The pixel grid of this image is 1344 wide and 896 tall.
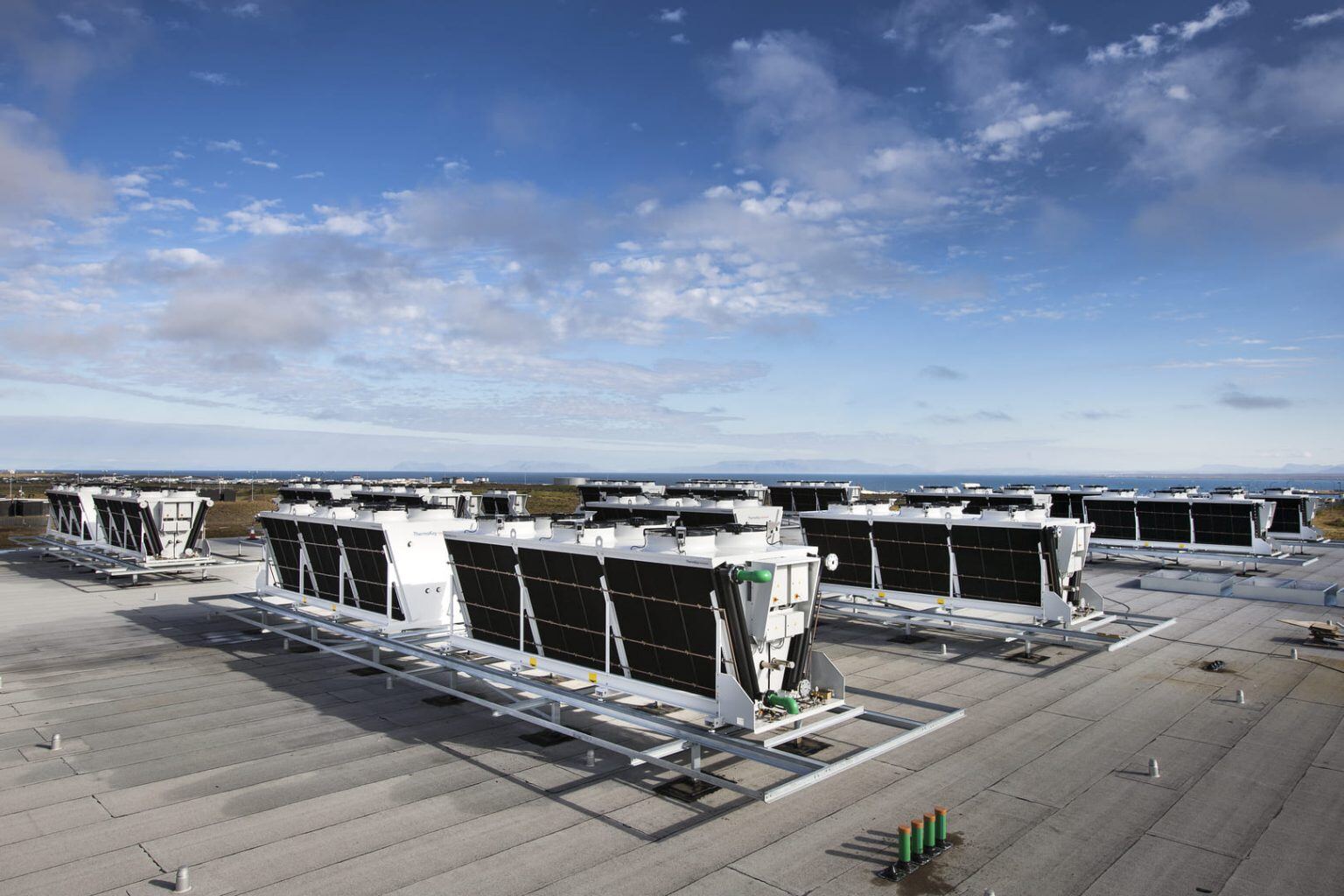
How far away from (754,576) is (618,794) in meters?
3.85

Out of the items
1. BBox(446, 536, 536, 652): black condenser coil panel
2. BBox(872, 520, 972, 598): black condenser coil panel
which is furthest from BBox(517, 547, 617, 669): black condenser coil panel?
BBox(872, 520, 972, 598): black condenser coil panel

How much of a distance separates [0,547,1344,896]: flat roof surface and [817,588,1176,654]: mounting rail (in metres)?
0.87

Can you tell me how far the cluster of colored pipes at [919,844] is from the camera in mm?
9750

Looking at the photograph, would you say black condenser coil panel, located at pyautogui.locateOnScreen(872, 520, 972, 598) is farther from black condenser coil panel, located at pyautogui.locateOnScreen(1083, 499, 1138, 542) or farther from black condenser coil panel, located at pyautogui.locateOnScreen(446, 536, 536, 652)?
black condenser coil panel, located at pyautogui.locateOnScreen(1083, 499, 1138, 542)

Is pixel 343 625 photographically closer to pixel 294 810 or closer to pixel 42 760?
pixel 42 760

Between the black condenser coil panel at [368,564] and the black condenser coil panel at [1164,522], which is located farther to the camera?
the black condenser coil panel at [1164,522]

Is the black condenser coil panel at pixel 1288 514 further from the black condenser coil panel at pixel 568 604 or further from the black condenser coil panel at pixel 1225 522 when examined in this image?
the black condenser coil panel at pixel 568 604

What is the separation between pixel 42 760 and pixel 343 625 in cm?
720

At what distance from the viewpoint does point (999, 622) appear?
21672 millimetres

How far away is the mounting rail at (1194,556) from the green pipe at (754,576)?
35130 millimetres

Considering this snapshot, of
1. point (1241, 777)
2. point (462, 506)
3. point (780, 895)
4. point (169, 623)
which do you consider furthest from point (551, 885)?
point (462, 506)

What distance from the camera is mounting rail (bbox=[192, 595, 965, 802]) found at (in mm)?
11305

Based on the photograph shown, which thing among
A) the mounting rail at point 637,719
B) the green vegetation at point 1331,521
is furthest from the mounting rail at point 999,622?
the green vegetation at point 1331,521

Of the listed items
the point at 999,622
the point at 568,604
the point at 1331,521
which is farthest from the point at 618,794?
the point at 1331,521
